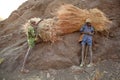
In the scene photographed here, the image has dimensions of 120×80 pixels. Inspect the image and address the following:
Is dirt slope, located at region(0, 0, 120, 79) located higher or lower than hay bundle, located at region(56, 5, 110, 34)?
lower

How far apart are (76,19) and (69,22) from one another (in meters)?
0.19

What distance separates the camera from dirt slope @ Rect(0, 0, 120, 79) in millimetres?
7629

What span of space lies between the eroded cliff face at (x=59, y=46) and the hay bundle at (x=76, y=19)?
7.8 inches

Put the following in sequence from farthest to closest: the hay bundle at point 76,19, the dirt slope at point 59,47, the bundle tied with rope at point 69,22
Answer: the hay bundle at point 76,19, the bundle tied with rope at point 69,22, the dirt slope at point 59,47

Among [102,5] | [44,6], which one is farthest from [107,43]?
[44,6]

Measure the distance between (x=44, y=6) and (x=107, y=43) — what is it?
2.46 metres

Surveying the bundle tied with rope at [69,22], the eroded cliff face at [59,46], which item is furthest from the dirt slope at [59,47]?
the bundle tied with rope at [69,22]

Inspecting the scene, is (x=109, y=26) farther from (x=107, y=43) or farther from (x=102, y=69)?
(x=102, y=69)

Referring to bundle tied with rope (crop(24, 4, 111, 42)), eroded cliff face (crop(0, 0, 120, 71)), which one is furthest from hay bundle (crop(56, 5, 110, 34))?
eroded cliff face (crop(0, 0, 120, 71))

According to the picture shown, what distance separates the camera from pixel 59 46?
25.8 feet

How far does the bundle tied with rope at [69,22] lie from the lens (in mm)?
7836

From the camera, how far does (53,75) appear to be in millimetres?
7324

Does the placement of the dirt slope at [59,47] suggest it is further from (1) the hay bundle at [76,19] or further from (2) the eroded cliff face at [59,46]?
A: (1) the hay bundle at [76,19]

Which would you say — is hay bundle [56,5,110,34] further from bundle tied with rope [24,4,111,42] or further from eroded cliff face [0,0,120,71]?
eroded cliff face [0,0,120,71]
